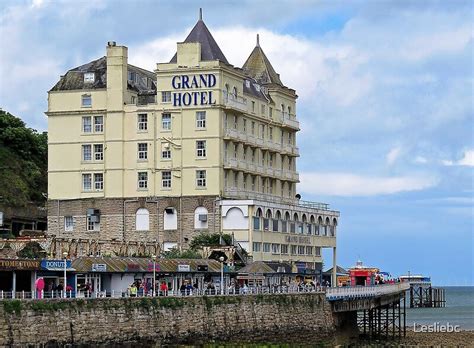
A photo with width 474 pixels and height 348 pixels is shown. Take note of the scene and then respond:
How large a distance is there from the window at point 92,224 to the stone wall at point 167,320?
29.3 m

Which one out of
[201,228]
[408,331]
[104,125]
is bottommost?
[408,331]

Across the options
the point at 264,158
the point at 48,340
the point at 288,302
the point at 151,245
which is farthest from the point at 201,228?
the point at 48,340

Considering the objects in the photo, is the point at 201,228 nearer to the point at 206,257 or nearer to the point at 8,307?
the point at 206,257

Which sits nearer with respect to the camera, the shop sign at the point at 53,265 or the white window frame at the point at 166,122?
the shop sign at the point at 53,265

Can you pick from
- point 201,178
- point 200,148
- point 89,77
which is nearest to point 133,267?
point 201,178

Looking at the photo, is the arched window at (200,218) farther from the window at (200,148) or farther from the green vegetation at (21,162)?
the green vegetation at (21,162)

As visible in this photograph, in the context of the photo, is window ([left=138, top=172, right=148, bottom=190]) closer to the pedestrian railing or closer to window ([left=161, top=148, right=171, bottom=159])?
window ([left=161, top=148, right=171, bottom=159])

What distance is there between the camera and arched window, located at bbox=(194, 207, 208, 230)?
128 m

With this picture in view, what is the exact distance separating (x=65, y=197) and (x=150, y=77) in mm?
14636

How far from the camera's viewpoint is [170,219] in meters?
129

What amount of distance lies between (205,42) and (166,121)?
807 centimetres

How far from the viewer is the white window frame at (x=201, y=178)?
419 ft

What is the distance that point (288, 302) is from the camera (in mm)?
102188

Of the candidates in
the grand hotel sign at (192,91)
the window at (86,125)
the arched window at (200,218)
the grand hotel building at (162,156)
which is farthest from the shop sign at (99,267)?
the window at (86,125)
